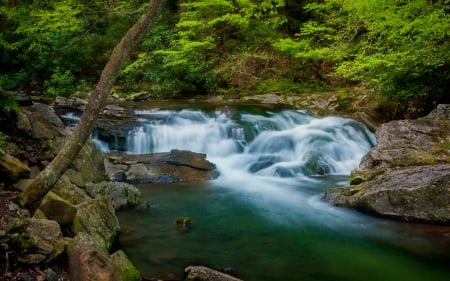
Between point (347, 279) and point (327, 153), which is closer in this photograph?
point (347, 279)

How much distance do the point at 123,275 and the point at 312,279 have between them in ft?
7.50

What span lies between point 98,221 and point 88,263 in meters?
2.11

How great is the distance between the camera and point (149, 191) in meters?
9.31

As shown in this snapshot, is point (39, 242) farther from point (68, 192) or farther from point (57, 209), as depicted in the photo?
point (68, 192)

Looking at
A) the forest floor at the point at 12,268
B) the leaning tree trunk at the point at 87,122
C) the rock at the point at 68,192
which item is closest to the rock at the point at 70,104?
the rock at the point at 68,192

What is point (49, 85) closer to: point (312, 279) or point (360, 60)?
point (360, 60)

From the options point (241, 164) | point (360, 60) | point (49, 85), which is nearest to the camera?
point (241, 164)

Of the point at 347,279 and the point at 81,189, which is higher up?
the point at 81,189

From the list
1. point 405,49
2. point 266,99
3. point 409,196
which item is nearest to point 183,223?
point 409,196

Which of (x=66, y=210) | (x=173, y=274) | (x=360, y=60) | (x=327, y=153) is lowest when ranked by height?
(x=173, y=274)

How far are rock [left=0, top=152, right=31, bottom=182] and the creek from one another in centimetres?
167

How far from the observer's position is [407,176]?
7.85 metres

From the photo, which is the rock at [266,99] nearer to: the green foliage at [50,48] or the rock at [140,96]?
the rock at [140,96]

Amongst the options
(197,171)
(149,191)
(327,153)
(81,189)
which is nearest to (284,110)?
(327,153)
